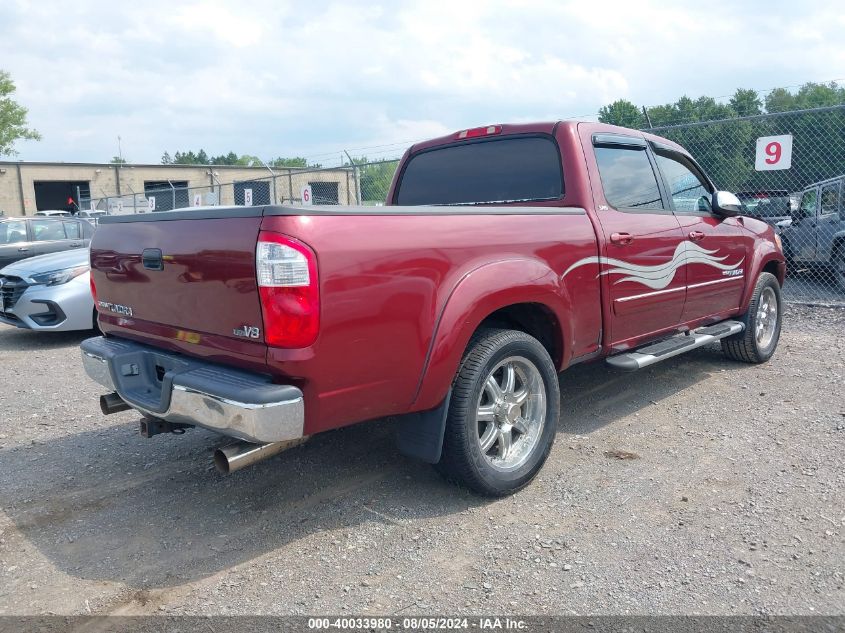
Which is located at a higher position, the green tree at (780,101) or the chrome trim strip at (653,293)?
the green tree at (780,101)

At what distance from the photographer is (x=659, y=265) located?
452cm

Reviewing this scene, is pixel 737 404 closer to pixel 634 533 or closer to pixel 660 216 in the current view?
pixel 660 216

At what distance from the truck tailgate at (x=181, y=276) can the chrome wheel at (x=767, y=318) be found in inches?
198

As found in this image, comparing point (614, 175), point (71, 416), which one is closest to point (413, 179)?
point (614, 175)

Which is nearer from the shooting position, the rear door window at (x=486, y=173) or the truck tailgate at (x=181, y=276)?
the truck tailgate at (x=181, y=276)

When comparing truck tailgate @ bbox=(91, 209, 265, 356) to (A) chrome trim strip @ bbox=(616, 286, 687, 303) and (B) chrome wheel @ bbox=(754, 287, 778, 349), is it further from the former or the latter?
(B) chrome wheel @ bbox=(754, 287, 778, 349)

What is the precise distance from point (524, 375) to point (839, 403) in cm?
283

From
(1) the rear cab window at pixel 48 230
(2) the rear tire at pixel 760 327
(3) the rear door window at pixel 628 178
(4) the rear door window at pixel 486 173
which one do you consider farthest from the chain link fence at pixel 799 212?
(1) the rear cab window at pixel 48 230

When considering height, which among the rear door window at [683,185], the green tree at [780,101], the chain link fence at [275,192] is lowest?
the rear door window at [683,185]

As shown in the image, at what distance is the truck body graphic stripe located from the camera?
4.05 m

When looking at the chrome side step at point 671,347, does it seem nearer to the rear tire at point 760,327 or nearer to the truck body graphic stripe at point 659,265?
the rear tire at point 760,327

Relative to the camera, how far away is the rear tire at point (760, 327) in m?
5.89

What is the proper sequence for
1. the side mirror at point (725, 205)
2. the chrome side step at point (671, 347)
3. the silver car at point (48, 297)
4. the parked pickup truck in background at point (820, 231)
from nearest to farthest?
the chrome side step at point (671, 347) → the side mirror at point (725, 205) → the silver car at point (48, 297) → the parked pickup truck in background at point (820, 231)

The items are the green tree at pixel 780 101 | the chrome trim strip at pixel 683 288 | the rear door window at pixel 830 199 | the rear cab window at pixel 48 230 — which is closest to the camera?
the chrome trim strip at pixel 683 288
